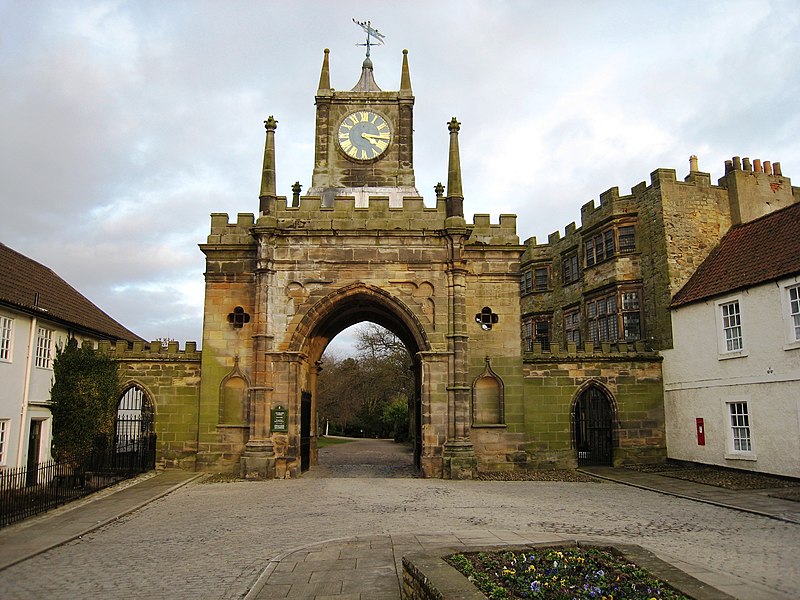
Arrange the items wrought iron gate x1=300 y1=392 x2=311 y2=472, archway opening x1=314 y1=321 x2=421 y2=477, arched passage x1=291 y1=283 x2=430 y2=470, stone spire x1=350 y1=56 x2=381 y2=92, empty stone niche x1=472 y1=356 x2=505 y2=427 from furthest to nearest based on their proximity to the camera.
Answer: archway opening x1=314 y1=321 x2=421 y2=477 < stone spire x1=350 y1=56 x2=381 y2=92 < wrought iron gate x1=300 y1=392 x2=311 y2=472 < empty stone niche x1=472 y1=356 x2=505 y2=427 < arched passage x1=291 y1=283 x2=430 y2=470

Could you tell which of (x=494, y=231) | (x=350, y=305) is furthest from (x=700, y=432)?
(x=350, y=305)

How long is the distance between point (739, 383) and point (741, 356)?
2.65 feet

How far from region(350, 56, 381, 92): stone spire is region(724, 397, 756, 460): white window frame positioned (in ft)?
55.0

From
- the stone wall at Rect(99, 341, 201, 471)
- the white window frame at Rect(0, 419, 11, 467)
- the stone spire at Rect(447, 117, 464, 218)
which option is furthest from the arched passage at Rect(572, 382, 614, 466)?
the white window frame at Rect(0, 419, 11, 467)

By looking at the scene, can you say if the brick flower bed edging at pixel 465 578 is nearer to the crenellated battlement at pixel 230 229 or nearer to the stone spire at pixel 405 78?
the crenellated battlement at pixel 230 229

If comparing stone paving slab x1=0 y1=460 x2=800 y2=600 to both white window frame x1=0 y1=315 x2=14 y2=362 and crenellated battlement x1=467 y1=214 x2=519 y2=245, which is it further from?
crenellated battlement x1=467 y1=214 x2=519 y2=245

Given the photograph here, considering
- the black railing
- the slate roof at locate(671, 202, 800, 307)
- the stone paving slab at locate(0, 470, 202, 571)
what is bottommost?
the stone paving slab at locate(0, 470, 202, 571)

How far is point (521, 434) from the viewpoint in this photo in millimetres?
20484

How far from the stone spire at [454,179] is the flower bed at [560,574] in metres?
14.0

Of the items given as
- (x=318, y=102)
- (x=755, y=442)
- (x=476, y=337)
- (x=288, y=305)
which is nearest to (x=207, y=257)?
(x=288, y=305)

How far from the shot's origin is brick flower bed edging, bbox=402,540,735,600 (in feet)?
19.3

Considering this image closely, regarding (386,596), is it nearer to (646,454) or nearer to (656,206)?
(646,454)

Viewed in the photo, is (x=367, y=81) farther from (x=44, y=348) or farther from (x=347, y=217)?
(x=44, y=348)

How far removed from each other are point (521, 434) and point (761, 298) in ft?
26.7
